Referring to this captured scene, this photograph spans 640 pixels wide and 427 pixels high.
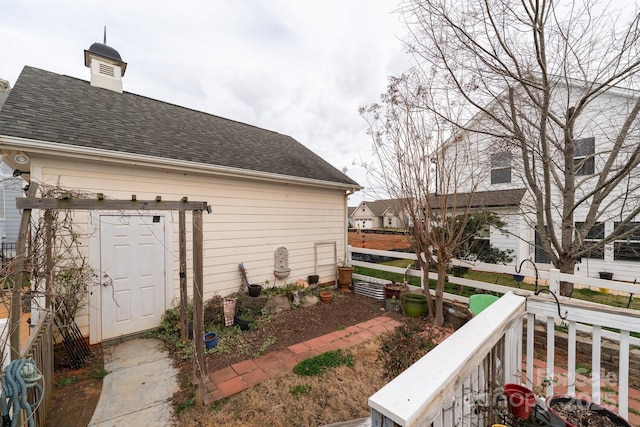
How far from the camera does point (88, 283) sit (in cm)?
417

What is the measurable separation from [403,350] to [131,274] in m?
4.72

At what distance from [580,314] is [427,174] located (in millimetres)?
2830

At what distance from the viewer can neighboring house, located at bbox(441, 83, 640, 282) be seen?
14.0ft

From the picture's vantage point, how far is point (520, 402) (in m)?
1.56

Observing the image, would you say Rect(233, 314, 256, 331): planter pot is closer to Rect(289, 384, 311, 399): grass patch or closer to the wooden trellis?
the wooden trellis

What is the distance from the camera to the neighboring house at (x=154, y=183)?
13.8 ft

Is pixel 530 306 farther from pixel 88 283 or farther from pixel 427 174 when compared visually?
pixel 88 283

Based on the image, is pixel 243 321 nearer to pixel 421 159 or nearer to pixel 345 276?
pixel 345 276

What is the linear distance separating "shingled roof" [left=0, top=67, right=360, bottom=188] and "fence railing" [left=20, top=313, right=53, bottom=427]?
277 centimetres

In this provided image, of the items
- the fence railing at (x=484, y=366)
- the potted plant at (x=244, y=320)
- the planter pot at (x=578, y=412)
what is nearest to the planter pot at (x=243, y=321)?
the potted plant at (x=244, y=320)

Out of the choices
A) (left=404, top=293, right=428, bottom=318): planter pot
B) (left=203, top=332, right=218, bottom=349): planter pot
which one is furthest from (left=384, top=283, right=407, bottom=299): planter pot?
(left=203, top=332, right=218, bottom=349): planter pot

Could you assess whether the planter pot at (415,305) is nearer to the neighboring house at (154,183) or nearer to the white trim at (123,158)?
the neighboring house at (154,183)

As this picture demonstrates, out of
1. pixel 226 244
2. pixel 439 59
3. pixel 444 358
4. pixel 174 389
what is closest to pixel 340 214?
pixel 226 244

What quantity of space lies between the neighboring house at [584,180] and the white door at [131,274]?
18.8 feet
